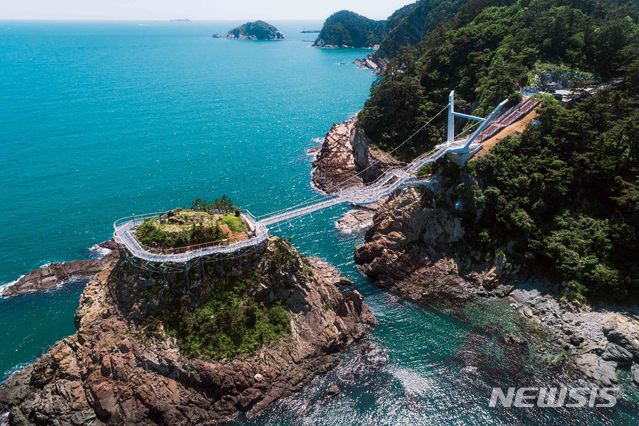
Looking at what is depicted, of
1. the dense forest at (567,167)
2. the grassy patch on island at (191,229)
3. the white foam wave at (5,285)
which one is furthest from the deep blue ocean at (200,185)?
the grassy patch on island at (191,229)

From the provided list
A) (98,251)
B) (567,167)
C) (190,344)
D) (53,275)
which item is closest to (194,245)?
(190,344)

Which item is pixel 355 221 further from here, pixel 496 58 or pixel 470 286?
pixel 496 58

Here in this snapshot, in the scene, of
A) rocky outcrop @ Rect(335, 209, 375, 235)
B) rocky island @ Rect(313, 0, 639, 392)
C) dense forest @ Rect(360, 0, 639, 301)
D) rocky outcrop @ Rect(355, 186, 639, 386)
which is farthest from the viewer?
rocky outcrop @ Rect(335, 209, 375, 235)

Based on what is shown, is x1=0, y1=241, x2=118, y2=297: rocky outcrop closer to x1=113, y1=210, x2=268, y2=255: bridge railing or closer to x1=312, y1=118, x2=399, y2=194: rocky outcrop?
x1=113, y1=210, x2=268, y2=255: bridge railing

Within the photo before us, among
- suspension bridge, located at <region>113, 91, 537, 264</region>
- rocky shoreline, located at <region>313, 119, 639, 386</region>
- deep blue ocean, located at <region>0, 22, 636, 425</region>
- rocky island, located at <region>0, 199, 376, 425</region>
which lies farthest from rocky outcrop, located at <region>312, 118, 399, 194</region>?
rocky island, located at <region>0, 199, 376, 425</region>

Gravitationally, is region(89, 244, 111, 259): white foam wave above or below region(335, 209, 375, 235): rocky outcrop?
below

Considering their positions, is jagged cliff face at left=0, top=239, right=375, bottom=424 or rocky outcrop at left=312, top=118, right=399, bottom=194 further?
rocky outcrop at left=312, top=118, right=399, bottom=194

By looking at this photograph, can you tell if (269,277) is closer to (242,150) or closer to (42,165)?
(242,150)

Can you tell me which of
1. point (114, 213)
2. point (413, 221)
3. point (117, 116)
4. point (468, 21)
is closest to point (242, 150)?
point (114, 213)
